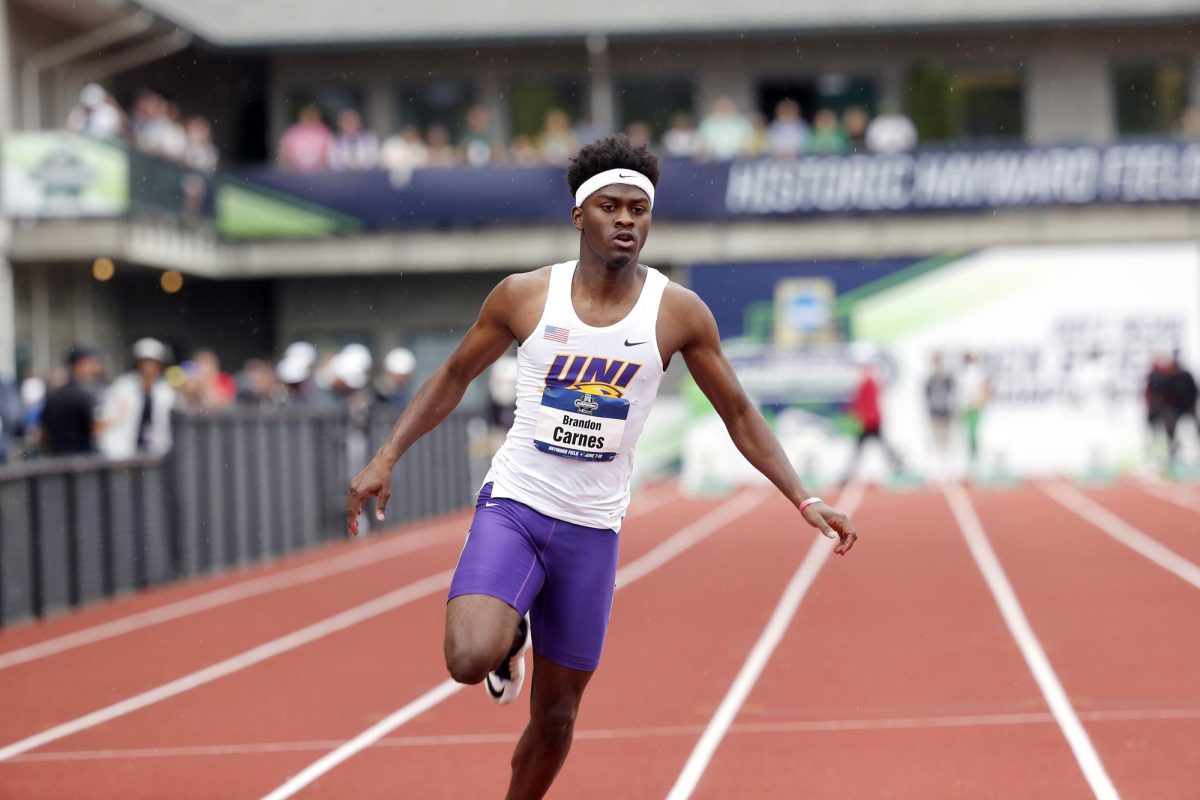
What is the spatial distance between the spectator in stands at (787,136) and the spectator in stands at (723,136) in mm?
403

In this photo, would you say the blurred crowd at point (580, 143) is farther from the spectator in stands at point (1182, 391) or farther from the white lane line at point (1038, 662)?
the white lane line at point (1038, 662)

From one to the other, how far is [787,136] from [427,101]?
7597 mm

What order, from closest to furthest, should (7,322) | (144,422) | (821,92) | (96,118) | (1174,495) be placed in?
(144,422) → (1174,495) → (96,118) → (7,322) → (821,92)

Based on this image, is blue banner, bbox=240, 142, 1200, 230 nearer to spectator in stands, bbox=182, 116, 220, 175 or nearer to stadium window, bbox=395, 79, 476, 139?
spectator in stands, bbox=182, 116, 220, 175

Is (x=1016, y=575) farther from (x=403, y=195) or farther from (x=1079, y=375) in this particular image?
(x=403, y=195)

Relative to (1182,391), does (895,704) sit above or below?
below

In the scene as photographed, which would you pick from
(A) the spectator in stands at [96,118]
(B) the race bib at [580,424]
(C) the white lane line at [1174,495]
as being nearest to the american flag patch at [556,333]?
(B) the race bib at [580,424]

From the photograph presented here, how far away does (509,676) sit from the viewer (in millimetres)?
5805

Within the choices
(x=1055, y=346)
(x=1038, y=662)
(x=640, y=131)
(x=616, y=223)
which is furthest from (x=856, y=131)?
(x=616, y=223)

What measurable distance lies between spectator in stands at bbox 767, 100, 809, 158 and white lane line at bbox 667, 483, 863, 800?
15.0m

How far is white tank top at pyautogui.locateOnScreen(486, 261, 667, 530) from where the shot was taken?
5.55 metres

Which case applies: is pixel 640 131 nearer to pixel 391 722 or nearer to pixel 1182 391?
pixel 1182 391

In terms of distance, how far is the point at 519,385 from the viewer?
226 inches

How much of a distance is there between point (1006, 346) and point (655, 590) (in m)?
15.9
